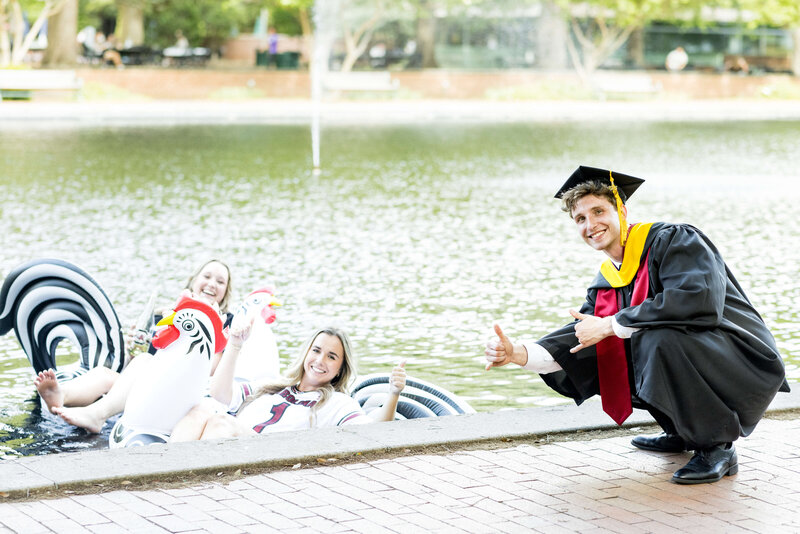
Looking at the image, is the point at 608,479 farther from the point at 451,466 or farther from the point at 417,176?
the point at 417,176

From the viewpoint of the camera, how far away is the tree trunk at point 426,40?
144 ft

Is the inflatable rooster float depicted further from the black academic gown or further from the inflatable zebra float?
the black academic gown

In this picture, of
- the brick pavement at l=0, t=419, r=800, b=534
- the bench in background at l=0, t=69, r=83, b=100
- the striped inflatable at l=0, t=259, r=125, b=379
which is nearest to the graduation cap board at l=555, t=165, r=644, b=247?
the brick pavement at l=0, t=419, r=800, b=534

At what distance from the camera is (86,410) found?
7.20m

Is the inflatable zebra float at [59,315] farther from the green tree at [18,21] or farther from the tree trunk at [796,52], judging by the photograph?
the tree trunk at [796,52]

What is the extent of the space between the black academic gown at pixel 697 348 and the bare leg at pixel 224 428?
205cm

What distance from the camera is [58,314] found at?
7.87 meters

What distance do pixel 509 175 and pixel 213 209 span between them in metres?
6.10

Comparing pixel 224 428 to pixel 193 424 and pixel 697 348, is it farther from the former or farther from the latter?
pixel 697 348

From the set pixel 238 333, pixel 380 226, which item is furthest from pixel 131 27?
pixel 238 333

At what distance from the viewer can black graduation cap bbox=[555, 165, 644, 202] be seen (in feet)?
17.6

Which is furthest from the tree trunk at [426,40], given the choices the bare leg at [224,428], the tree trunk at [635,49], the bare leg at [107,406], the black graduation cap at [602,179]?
the black graduation cap at [602,179]

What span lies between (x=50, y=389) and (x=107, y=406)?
34 centimetres

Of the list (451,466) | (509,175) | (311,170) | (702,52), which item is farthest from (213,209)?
(702,52)
